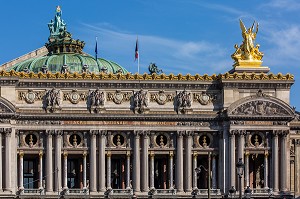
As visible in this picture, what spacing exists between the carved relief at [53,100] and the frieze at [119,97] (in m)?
5.83

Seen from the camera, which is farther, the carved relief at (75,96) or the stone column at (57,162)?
the carved relief at (75,96)

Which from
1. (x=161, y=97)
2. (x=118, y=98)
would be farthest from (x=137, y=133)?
(x=161, y=97)

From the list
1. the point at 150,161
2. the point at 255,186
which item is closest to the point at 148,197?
the point at 150,161

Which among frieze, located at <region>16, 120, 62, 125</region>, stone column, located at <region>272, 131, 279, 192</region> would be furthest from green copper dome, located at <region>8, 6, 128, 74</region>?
stone column, located at <region>272, 131, 279, 192</region>

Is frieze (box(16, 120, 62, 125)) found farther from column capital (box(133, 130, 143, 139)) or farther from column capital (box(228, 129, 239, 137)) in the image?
column capital (box(228, 129, 239, 137))

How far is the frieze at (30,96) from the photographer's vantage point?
442 ft

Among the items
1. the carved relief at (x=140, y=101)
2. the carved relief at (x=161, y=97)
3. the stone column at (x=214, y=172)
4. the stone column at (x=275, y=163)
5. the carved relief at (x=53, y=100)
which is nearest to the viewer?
the carved relief at (x=53, y=100)

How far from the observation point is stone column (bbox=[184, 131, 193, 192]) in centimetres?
13550

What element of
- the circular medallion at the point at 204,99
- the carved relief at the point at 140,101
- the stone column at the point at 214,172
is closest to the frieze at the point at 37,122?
the carved relief at the point at 140,101

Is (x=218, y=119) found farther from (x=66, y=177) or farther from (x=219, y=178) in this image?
(x=66, y=177)

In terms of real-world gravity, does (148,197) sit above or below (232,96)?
below

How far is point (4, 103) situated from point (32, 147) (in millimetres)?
6012

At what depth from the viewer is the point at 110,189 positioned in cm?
13338

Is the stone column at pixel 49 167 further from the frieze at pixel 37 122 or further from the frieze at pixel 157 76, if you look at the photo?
the frieze at pixel 157 76
